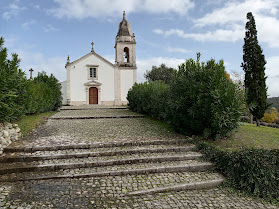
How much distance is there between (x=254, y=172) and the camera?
4.63m

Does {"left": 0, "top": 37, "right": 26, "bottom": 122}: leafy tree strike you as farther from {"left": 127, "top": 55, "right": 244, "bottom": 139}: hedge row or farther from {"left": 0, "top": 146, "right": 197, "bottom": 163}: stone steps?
{"left": 127, "top": 55, "right": 244, "bottom": 139}: hedge row

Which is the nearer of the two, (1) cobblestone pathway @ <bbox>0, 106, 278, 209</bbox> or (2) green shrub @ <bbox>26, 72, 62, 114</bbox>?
(1) cobblestone pathway @ <bbox>0, 106, 278, 209</bbox>

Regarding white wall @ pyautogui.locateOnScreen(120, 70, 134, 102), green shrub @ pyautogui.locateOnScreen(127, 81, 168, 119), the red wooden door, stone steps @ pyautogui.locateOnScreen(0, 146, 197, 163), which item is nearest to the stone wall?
stone steps @ pyautogui.locateOnScreen(0, 146, 197, 163)

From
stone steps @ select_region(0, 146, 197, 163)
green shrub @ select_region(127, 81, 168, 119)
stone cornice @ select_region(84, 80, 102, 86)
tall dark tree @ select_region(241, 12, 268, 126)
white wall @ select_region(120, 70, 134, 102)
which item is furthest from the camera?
white wall @ select_region(120, 70, 134, 102)

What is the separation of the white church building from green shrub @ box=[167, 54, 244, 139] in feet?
68.9

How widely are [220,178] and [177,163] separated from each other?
1.09m

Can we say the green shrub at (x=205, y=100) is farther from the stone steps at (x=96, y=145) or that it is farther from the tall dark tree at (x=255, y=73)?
the tall dark tree at (x=255, y=73)

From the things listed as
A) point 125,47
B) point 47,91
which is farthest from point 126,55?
point 47,91

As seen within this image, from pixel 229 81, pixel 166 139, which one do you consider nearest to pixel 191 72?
pixel 229 81

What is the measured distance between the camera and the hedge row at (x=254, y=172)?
448 cm

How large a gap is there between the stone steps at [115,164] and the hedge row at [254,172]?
1.15ft

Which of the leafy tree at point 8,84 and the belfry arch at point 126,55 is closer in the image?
the leafy tree at point 8,84

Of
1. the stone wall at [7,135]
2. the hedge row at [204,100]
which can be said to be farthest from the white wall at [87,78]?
the hedge row at [204,100]

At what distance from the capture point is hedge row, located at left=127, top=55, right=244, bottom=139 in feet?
20.9
